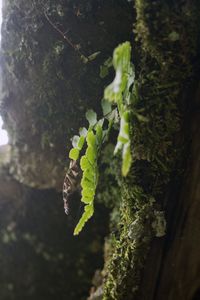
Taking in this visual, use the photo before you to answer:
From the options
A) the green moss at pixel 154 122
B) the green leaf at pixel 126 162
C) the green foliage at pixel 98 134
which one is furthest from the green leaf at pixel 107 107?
the green leaf at pixel 126 162

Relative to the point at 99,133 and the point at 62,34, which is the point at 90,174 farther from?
the point at 62,34

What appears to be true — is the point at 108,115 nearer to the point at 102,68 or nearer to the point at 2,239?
the point at 102,68

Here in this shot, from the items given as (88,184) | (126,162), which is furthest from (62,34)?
(126,162)

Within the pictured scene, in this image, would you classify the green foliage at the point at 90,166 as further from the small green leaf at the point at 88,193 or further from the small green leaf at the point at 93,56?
the small green leaf at the point at 93,56

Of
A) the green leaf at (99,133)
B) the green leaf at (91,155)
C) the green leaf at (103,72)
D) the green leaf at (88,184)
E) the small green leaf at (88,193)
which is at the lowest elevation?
the small green leaf at (88,193)

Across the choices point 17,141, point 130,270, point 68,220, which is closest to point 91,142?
point 130,270

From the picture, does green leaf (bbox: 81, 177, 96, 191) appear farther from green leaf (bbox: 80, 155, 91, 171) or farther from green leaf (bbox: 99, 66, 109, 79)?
green leaf (bbox: 99, 66, 109, 79)

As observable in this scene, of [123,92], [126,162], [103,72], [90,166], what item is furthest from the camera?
[103,72]

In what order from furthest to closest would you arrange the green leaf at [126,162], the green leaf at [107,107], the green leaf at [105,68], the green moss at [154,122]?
the green leaf at [105,68] < the green leaf at [107,107] < the green moss at [154,122] < the green leaf at [126,162]
